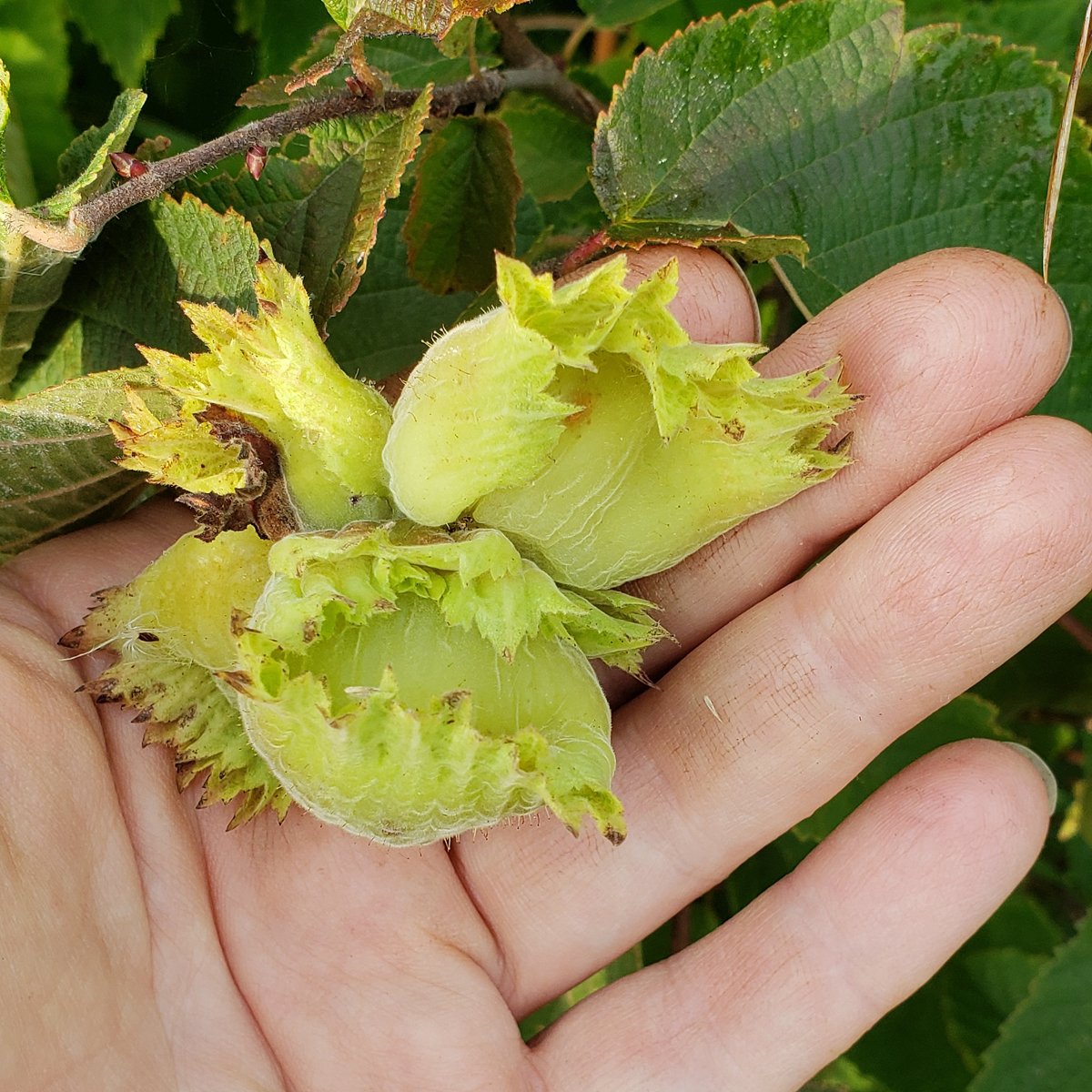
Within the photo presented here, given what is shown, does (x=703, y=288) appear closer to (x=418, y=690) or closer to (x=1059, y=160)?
(x=1059, y=160)

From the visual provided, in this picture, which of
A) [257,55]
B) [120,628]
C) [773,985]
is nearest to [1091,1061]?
[773,985]

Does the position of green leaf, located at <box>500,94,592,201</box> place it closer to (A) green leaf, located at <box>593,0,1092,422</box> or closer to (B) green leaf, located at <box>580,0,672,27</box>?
(B) green leaf, located at <box>580,0,672,27</box>

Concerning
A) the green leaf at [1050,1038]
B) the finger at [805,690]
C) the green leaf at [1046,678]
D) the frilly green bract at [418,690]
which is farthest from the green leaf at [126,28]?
the green leaf at [1050,1038]

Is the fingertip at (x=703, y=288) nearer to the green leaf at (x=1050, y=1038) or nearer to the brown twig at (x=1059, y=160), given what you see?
the brown twig at (x=1059, y=160)

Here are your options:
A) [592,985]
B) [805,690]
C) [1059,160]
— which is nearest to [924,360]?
[1059,160]

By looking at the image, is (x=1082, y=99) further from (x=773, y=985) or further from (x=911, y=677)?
(x=773, y=985)

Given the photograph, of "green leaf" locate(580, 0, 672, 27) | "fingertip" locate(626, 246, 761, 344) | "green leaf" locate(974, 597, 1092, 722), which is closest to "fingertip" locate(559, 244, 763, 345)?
"fingertip" locate(626, 246, 761, 344)
